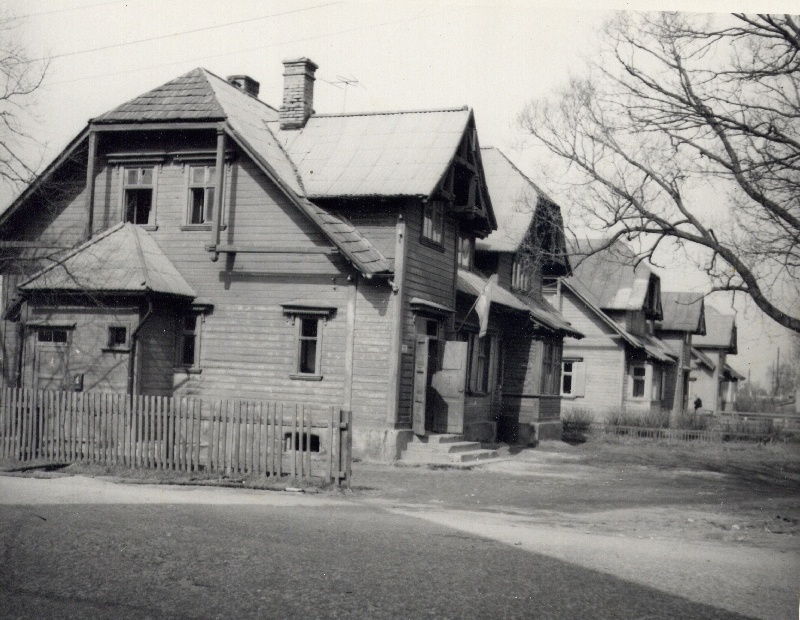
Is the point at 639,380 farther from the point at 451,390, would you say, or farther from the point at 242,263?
the point at 242,263

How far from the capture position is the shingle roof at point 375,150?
21094mm

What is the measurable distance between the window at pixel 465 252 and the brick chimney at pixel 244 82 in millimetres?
7488

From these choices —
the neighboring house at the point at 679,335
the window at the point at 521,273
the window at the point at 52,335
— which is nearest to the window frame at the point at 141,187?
the window at the point at 52,335

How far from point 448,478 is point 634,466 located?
7113mm

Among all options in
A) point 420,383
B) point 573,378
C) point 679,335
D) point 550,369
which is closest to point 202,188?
point 420,383

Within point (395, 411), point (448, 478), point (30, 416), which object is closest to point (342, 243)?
point (395, 411)

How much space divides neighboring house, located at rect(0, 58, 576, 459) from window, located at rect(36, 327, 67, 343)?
0.13 ft

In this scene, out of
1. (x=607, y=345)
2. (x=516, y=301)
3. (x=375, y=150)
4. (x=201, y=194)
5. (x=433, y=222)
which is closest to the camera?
(x=201, y=194)

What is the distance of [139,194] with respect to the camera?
2256cm

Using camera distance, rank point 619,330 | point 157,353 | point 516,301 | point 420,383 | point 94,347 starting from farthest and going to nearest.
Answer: point 619,330, point 516,301, point 420,383, point 157,353, point 94,347

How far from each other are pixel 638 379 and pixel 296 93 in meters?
24.7

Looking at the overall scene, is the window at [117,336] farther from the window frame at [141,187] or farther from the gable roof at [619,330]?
the gable roof at [619,330]

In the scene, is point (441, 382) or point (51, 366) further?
point (441, 382)

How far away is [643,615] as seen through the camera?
24.5 feet
